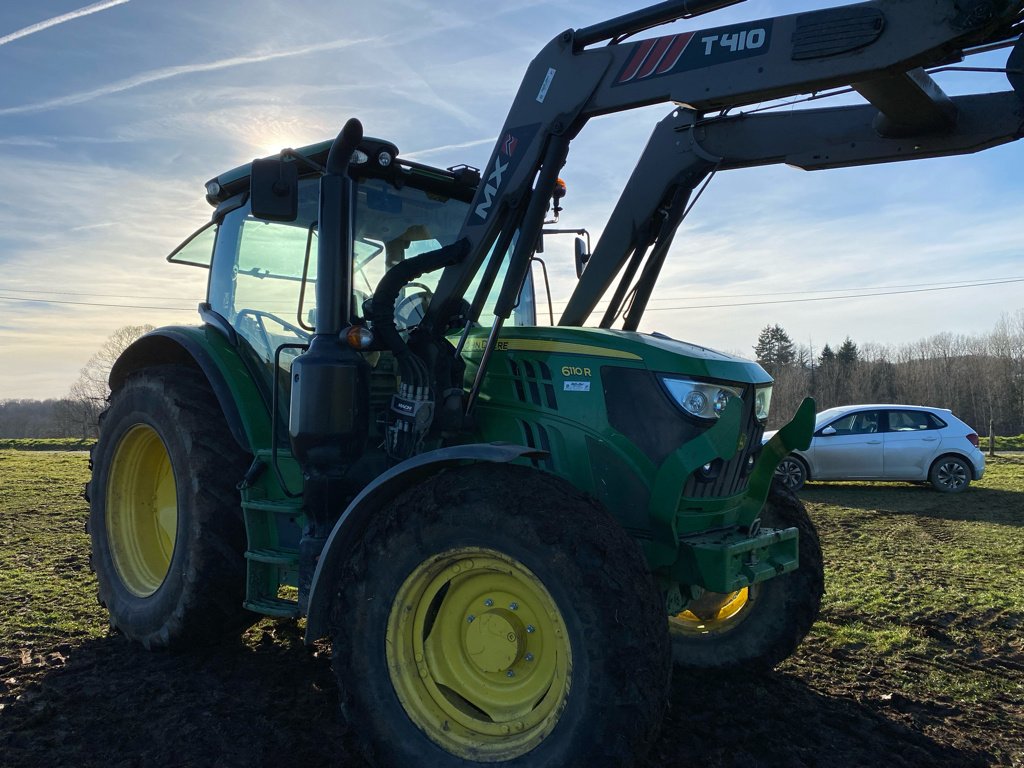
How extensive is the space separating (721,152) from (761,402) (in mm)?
1296

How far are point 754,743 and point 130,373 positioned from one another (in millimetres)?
4066

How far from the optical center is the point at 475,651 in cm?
291

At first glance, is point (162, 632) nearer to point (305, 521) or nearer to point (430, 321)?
point (305, 521)

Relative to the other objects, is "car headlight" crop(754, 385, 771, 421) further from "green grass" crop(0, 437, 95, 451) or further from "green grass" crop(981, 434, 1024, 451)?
"green grass" crop(0, 437, 95, 451)

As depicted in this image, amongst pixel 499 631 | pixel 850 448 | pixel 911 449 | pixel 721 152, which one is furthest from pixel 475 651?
pixel 911 449

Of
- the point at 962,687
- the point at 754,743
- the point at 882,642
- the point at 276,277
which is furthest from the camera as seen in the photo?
the point at 882,642

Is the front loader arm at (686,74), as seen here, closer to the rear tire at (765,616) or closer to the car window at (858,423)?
the rear tire at (765,616)

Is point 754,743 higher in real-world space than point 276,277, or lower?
lower

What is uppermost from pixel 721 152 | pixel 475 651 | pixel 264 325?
pixel 721 152

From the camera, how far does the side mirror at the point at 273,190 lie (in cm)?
341

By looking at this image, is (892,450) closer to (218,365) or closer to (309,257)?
(309,257)

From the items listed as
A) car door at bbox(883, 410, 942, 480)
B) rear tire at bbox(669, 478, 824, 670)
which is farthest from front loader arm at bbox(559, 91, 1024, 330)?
car door at bbox(883, 410, 942, 480)

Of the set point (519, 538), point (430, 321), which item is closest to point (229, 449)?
point (430, 321)

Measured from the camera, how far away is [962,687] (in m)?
4.01
